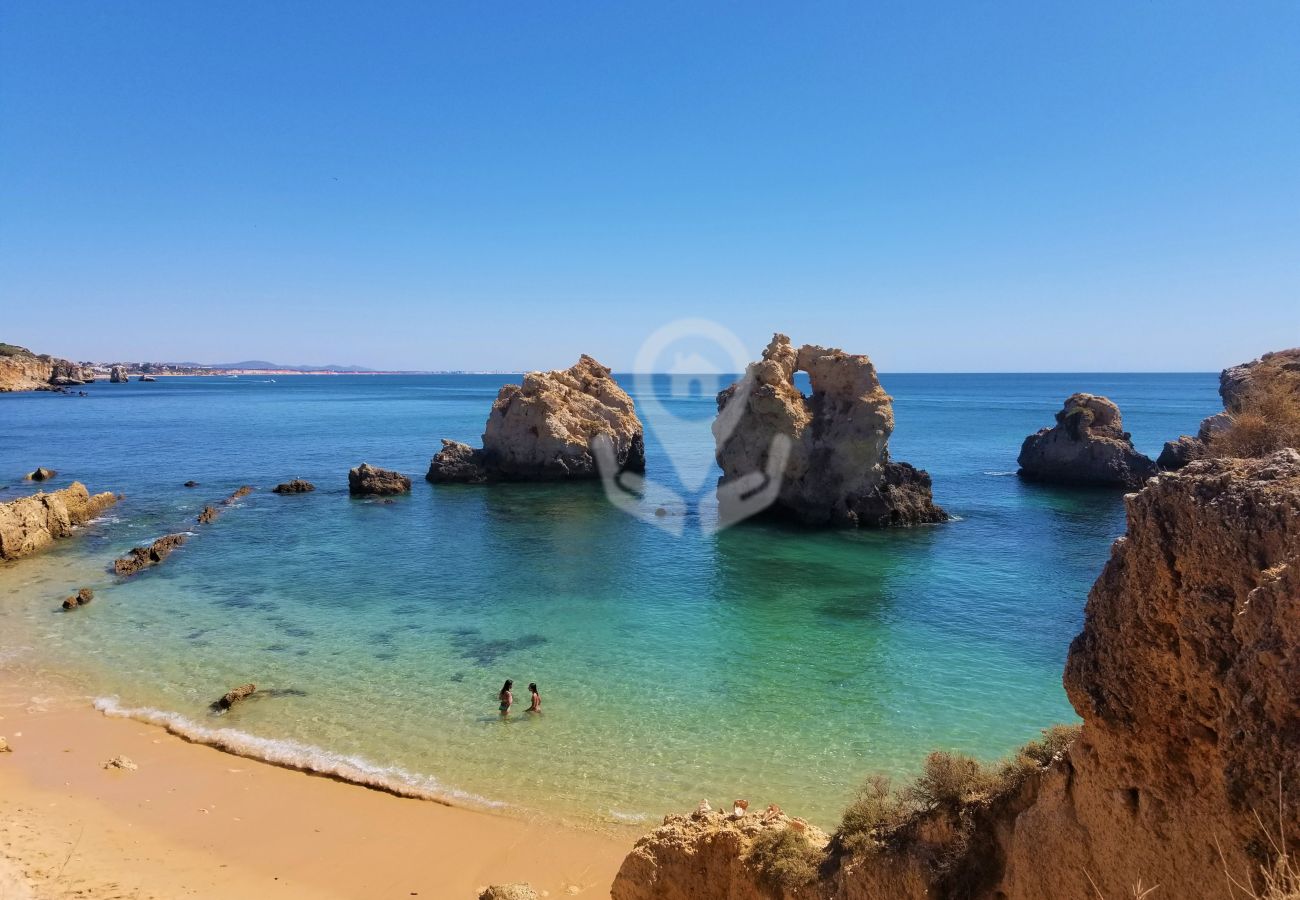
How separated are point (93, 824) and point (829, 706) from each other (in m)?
13.2

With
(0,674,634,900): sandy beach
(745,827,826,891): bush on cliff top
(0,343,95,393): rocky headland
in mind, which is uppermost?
(0,343,95,393): rocky headland

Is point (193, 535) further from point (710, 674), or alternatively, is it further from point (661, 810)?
point (661, 810)

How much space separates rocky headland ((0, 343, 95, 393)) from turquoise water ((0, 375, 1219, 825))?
133m

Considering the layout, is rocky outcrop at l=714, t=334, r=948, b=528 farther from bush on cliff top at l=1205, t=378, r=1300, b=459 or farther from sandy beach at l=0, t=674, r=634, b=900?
sandy beach at l=0, t=674, r=634, b=900

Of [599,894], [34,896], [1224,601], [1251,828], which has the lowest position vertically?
[599,894]

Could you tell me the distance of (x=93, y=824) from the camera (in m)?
11.6

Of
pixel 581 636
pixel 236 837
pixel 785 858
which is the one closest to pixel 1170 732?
pixel 785 858

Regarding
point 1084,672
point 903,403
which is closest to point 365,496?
point 1084,672

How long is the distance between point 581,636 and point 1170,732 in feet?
53.5

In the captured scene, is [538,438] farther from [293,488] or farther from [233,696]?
[233,696]

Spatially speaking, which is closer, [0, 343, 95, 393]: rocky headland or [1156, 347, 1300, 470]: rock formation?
[1156, 347, 1300, 470]: rock formation

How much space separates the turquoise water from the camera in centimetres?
1391

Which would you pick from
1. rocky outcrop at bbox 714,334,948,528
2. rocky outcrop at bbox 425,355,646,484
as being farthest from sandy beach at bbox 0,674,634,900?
rocky outcrop at bbox 425,355,646,484

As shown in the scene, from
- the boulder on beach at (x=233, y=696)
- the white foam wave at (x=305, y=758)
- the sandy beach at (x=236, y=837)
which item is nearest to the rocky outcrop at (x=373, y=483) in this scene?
the boulder on beach at (x=233, y=696)
